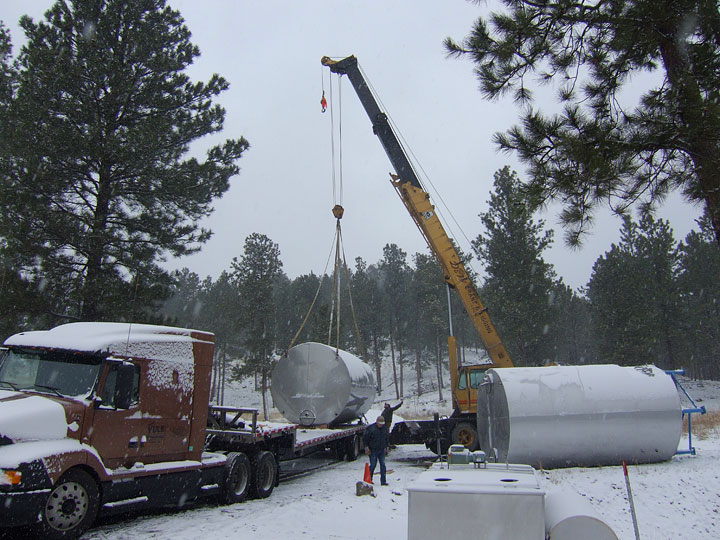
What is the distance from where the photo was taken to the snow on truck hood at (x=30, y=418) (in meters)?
7.16

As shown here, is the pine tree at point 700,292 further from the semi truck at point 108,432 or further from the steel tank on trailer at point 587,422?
the semi truck at point 108,432

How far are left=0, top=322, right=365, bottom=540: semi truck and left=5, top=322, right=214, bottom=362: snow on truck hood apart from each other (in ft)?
0.06

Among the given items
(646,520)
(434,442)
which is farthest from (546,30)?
(434,442)

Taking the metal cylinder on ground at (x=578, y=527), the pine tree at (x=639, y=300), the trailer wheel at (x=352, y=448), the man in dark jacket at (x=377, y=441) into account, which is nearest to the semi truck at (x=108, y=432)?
the man in dark jacket at (x=377, y=441)

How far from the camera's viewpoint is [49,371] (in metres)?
8.41

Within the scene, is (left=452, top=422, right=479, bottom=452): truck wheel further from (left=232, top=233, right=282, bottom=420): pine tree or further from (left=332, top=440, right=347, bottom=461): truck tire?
(left=232, top=233, right=282, bottom=420): pine tree

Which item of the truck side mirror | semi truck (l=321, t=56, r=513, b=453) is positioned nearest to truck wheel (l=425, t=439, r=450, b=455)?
semi truck (l=321, t=56, r=513, b=453)

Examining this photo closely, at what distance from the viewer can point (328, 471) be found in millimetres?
14750

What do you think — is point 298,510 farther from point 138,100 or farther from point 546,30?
point 138,100

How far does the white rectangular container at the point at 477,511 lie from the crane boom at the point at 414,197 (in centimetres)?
1300

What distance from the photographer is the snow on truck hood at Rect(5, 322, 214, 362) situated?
8.44m

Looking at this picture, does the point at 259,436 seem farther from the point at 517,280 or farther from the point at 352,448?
the point at 517,280

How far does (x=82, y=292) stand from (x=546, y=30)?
1398 cm

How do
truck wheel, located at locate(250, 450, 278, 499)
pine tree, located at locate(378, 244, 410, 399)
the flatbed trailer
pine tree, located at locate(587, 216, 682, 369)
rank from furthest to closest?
pine tree, located at locate(378, 244, 410, 399) < pine tree, located at locate(587, 216, 682, 369) < the flatbed trailer < truck wheel, located at locate(250, 450, 278, 499)
